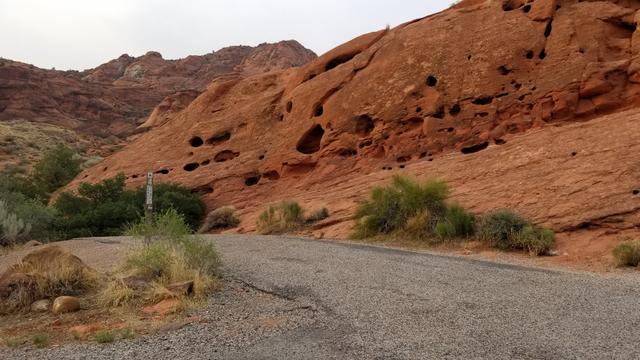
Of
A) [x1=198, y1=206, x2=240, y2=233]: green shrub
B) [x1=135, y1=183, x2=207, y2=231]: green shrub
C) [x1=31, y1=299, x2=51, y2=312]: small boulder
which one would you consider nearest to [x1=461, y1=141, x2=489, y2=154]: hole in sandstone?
[x1=198, y1=206, x2=240, y2=233]: green shrub

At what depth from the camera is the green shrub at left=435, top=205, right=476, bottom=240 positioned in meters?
13.4

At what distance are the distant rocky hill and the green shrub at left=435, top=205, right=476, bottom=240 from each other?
41657 millimetres

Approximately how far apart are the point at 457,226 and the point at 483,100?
844cm

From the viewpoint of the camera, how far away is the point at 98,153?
173ft

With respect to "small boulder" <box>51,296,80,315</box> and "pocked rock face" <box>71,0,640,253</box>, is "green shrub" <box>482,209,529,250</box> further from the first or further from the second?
"small boulder" <box>51,296,80,315</box>

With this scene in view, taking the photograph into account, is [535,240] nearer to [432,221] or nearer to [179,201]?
[432,221]

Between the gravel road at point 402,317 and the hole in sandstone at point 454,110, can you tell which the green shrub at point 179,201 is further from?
the gravel road at point 402,317

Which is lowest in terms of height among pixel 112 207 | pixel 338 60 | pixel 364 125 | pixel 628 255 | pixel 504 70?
pixel 628 255

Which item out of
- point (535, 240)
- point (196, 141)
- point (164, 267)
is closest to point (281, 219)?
point (535, 240)

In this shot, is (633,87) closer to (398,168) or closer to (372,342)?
(398,168)

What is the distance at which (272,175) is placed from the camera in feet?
80.7

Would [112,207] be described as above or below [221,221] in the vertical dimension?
above

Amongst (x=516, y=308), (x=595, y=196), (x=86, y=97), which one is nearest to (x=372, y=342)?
(x=516, y=308)

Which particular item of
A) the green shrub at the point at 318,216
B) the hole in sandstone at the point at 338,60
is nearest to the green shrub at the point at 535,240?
the green shrub at the point at 318,216
